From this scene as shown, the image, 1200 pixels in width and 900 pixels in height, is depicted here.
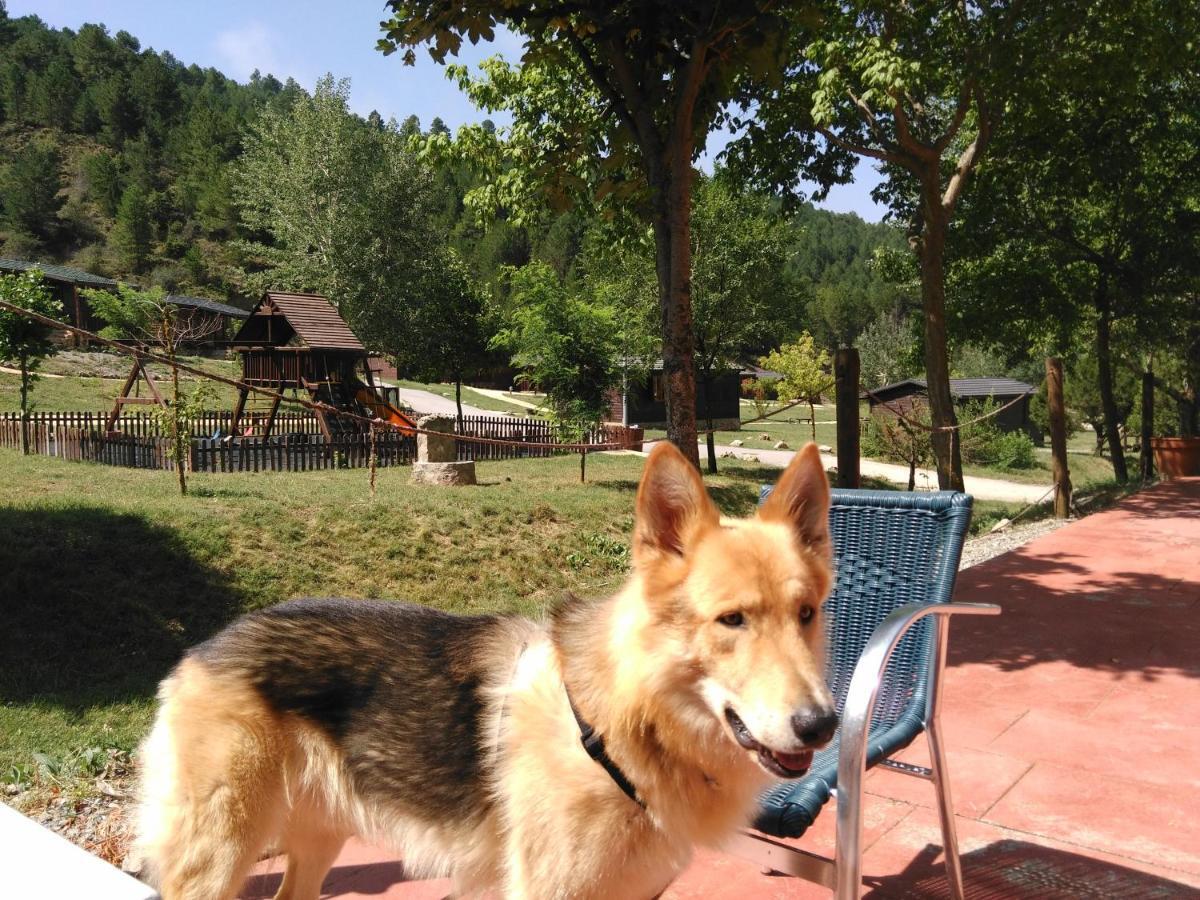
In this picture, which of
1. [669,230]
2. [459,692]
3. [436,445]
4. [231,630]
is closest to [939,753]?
[459,692]

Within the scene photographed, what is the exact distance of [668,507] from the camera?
1.95 meters

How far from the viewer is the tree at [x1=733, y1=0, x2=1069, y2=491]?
395 inches

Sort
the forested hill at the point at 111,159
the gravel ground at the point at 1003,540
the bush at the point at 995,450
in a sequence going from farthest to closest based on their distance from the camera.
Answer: the forested hill at the point at 111,159
the bush at the point at 995,450
the gravel ground at the point at 1003,540

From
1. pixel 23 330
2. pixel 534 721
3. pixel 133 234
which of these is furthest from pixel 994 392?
pixel 133 234

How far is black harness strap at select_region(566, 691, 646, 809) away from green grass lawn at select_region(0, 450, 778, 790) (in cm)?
301

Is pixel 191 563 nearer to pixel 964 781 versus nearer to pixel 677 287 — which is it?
pixel 677 287

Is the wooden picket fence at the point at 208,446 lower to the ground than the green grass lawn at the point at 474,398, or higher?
lower

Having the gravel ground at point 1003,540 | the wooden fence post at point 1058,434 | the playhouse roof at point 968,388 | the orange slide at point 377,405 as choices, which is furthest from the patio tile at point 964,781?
the playhouse roof at point 968,388

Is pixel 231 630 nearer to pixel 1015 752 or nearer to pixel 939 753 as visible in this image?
pixel 939 753

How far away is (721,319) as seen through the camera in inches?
894

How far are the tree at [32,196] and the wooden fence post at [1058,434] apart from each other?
89907 millimetres

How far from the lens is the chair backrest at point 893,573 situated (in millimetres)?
2688

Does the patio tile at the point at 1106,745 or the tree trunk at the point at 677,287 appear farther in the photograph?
the tree trunk at the point at 677,287

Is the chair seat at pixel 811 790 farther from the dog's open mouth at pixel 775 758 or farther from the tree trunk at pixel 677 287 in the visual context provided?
the tree trunk at pixel 677 287
